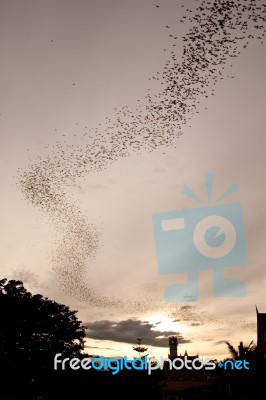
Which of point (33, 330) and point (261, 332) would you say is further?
point (261, 332)

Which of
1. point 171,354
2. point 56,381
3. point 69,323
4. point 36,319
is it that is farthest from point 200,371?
point 56,381

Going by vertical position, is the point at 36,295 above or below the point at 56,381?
above

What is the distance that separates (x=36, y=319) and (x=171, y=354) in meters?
48.9

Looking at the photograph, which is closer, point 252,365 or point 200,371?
point 252,365

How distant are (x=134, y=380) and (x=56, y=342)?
67.2 feet

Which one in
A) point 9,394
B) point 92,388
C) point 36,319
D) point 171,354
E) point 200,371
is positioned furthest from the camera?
point 171,354

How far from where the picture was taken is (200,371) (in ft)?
231

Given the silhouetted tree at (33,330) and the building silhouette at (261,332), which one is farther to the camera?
the building silhouette at (261,332)

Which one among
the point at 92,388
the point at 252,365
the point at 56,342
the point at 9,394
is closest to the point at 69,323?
the point at 56,342

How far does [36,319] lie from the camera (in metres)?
45.1

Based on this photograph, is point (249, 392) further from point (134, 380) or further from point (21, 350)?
point (21, 350)

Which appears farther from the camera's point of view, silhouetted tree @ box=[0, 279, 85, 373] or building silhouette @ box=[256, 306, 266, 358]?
building silhouette @ box=[256, 306, 266, 358]

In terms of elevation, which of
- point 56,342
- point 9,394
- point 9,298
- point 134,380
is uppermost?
point 9,298

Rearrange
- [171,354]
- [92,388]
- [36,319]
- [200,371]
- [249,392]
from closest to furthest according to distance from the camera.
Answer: [92,388], [249,392], [36,319], [200,371], [171,354]
